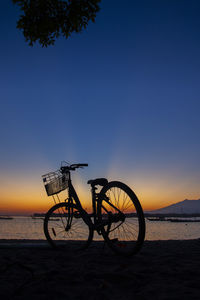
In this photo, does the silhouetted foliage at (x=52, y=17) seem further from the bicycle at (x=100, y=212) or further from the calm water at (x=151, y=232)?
the calm water at (x=151, y=232)

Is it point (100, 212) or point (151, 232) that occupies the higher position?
point (100, 212)

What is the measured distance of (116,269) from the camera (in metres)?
3.02

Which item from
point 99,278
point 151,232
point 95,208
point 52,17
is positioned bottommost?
point 151,232

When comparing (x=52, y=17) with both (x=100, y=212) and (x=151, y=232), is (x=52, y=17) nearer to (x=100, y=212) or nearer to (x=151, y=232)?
(x=100, y=212)

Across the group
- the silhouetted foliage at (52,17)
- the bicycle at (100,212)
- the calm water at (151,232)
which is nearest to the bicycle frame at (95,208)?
the bicycle at (100,212)

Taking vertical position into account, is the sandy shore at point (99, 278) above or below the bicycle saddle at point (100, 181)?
below

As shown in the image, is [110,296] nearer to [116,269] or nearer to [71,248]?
[116,269]

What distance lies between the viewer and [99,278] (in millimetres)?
2658

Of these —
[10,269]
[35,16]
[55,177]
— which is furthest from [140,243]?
[35,16]

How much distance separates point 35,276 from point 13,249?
8.10 feet

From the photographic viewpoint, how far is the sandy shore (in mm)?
2145

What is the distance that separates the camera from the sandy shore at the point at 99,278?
Answer: 2145 mm

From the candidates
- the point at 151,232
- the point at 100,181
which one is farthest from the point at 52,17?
the point at 151,232

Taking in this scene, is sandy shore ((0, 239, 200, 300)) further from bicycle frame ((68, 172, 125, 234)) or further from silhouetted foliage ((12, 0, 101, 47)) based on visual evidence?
silhouetted foliage ((12, 0, 101, 47))
